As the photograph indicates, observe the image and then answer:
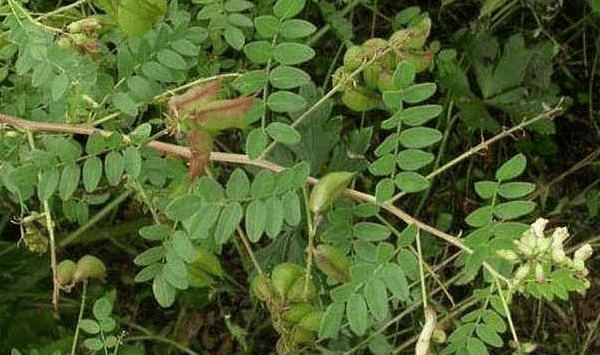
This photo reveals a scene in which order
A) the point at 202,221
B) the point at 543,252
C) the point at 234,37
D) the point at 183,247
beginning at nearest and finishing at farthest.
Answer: the point at 543,252 → the point at 202,221 → the point at 183,247 → the point at 234,37

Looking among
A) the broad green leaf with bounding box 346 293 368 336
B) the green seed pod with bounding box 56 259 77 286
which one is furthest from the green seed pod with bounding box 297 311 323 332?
the green seed pod with bounding box 56 259 77 286

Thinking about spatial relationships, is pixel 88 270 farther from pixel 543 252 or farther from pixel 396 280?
pixel 543 252

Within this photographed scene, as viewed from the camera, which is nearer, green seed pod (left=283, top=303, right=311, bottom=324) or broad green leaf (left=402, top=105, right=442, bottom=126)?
broad green leaf (left=402, top=105, right=442, bottom=126)

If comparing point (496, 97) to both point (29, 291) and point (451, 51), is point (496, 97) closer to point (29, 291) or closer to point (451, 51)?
point (451, 51)

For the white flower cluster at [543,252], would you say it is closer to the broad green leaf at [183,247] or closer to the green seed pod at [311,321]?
the green seed pod at [311,321]

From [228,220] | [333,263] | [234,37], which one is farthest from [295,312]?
[234,37]

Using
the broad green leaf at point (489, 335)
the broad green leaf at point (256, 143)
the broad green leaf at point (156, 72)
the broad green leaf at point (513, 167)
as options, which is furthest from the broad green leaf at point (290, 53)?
the broad green leaf at point (489, 335)

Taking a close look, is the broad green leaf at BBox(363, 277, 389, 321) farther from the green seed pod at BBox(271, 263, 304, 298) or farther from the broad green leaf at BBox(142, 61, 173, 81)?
the broad green leaf at BBox(142, 61, 173, 81)
